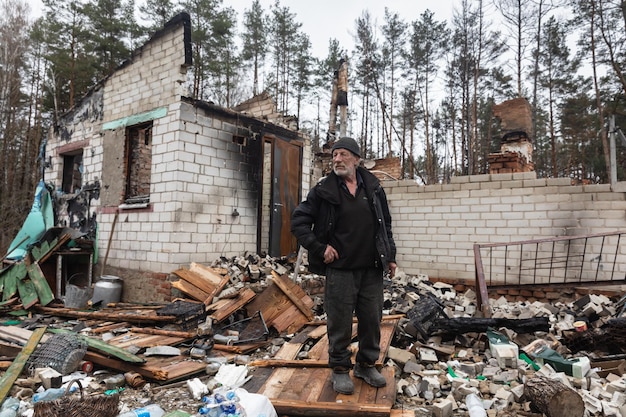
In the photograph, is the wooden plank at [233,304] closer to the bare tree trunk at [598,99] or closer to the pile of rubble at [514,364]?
the pile of rubble at [514,364]

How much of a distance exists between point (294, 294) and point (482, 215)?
14.9ft

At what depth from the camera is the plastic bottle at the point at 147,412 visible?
2.47 meters

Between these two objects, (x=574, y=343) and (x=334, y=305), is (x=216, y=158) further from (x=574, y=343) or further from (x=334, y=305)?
(x=574, y=343)

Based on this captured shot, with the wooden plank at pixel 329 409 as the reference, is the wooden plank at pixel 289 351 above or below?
below

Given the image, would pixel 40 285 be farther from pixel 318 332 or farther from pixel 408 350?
pixel 408 350

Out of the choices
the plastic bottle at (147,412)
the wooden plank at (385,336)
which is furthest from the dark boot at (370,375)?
the plastic bottle at (147,412)

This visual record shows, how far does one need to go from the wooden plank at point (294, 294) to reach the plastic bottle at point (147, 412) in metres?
2.68

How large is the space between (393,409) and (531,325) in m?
2.45

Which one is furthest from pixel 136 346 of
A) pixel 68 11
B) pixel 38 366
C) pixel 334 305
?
pixel 68 11

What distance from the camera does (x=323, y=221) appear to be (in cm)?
284

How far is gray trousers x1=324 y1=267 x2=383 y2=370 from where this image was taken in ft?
9.02

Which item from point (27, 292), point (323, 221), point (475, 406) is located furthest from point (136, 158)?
point (475, 406)

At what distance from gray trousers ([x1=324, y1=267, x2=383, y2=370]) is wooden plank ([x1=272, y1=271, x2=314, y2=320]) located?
8.06 feet

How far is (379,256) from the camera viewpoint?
2.77 meters
